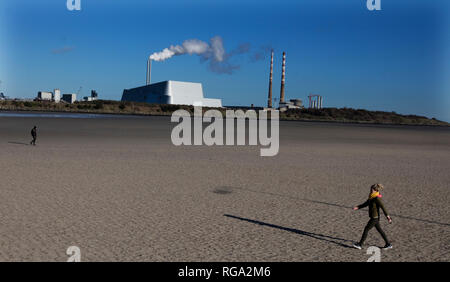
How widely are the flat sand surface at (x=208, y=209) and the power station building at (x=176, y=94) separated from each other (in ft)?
334

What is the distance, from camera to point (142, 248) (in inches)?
259

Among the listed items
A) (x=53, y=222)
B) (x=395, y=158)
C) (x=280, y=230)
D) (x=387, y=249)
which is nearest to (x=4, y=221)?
(x=53, y=222)

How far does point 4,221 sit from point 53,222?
1.04 metres

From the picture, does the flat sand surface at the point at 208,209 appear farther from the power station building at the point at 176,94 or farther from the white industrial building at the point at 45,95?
the white industrial building at the point at 45,95

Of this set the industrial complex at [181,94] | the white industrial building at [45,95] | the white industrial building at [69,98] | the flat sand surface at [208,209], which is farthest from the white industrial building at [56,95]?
the flat sand surface at [208,209]

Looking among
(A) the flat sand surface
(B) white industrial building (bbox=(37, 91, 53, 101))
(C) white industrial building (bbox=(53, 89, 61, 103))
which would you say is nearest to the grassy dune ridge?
(C) white industrial building (bbox=(53, 89, 61, 103))

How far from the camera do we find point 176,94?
119m

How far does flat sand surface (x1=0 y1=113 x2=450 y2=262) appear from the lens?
261 inches

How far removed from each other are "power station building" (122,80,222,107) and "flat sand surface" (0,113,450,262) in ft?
334

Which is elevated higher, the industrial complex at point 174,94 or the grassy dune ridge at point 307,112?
the industrial complex at point 174,94

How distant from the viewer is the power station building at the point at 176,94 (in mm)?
117938

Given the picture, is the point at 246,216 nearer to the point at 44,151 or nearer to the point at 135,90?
the point at 44,151

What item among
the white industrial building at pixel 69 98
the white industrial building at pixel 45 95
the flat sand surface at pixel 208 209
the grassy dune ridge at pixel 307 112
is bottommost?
the flat sand surface at pixel 208 209

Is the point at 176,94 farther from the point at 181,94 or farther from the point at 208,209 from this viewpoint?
the point at 208,209
